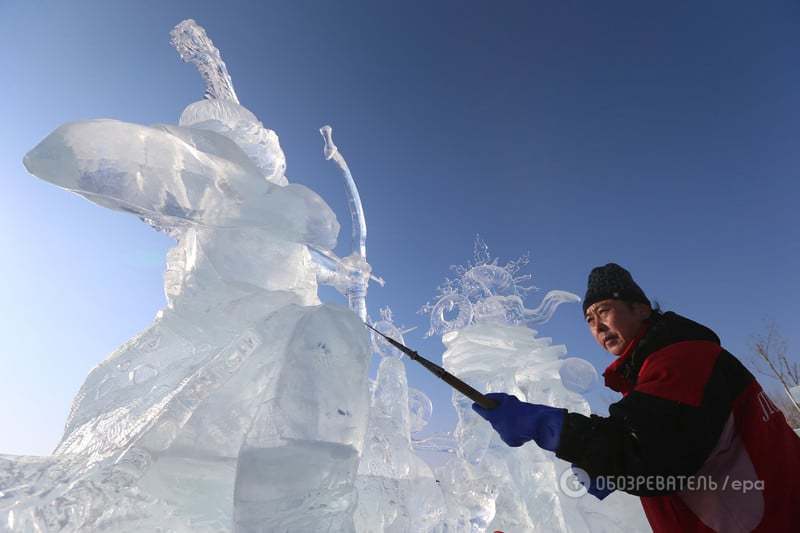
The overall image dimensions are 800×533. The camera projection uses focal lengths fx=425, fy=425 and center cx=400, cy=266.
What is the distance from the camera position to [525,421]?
70.6 inches

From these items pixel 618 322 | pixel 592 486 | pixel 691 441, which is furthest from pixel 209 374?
pixel 618 322

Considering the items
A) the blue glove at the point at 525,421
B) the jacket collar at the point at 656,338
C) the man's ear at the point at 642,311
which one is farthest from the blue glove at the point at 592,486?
the man's ear at the point at 642,311

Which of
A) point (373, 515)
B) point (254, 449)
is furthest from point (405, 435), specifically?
point (254, 449)

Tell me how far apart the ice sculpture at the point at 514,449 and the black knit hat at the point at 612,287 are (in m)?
1.48

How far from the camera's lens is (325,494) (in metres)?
1.35

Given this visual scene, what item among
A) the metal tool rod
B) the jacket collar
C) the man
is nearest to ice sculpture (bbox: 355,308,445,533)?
the metal tool rod

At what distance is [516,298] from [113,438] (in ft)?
14.8

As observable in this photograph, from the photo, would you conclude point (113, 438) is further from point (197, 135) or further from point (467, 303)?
point (467, 303)

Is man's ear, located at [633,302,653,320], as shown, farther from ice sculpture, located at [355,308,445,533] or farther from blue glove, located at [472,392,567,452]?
ice sculpture, located at [355,308,445,533]

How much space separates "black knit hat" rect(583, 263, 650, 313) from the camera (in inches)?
95.3

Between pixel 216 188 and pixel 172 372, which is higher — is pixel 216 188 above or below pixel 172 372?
above

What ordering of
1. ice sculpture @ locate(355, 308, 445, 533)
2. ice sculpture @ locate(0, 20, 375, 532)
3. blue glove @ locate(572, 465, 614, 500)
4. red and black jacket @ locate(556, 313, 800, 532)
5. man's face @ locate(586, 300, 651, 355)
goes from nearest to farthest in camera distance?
ice sculpture @ locate(0, 20, 375, 532)
red and black jacket @ locate(556, 313, 800, 532)
blue glove @ locate(572, 465, 614, 500)
man's face @ locate(586, 300, 651, 355)
ice sculpture @ locate(355, 308, 445, 533)

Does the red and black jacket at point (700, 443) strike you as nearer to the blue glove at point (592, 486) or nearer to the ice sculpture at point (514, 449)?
the blue glove at point (592, 486)

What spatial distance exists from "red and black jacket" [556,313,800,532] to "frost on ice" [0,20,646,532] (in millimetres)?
926
